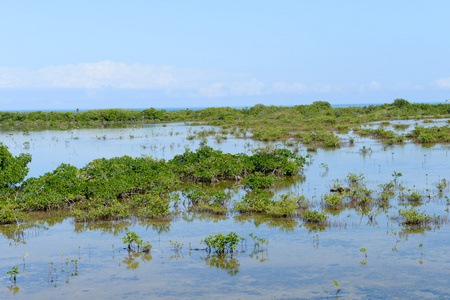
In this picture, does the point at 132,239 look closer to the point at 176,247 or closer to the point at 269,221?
the point at 176,247

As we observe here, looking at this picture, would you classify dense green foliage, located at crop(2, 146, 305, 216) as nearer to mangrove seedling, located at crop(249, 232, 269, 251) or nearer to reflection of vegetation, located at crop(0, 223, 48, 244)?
reflection of vegetation, located at crop(0, 223, 48, 244)

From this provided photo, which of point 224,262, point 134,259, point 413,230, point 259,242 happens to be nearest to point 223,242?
point 224,262

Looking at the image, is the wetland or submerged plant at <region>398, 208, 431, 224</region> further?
submerged plant at <region>398, 208, 431, 224</region>

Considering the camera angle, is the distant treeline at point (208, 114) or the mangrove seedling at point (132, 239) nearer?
the mangrove seedling at point (132, 239)

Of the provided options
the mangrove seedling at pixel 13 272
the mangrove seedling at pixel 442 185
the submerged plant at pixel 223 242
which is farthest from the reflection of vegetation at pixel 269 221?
the mangrove seedling at pixel 442 185

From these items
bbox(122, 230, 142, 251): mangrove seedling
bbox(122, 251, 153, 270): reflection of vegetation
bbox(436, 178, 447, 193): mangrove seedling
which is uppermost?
bbox(436, 178, 447, 193): mangrove seedling

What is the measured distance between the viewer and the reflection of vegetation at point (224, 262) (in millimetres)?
9438

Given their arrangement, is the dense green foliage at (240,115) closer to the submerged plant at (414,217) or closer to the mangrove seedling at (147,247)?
the submerged plant at (414,217)

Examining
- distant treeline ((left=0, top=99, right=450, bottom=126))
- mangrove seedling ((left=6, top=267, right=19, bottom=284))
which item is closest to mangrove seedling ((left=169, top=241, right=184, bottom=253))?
mangrove seedling ((left=6, top=267, right=19, bottom=284))

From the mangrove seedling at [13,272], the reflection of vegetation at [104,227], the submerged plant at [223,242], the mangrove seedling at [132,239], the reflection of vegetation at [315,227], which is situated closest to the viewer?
the mangrove seedling at [13,272]

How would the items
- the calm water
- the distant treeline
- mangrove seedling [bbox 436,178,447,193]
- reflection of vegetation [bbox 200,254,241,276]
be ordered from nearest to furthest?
the calm water, reflection of vegetation [bbox 200,254,241,276], mangrove seedling [bbox 436,178,447,193], the distant treeline

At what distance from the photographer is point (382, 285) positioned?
335 inches

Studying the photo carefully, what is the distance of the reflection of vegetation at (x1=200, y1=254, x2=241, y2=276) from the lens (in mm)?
9438

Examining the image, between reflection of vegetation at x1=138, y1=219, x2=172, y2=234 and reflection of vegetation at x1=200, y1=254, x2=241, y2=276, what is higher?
reflection of vegetation at x1=138, y1=219, x2=172, y2=234
